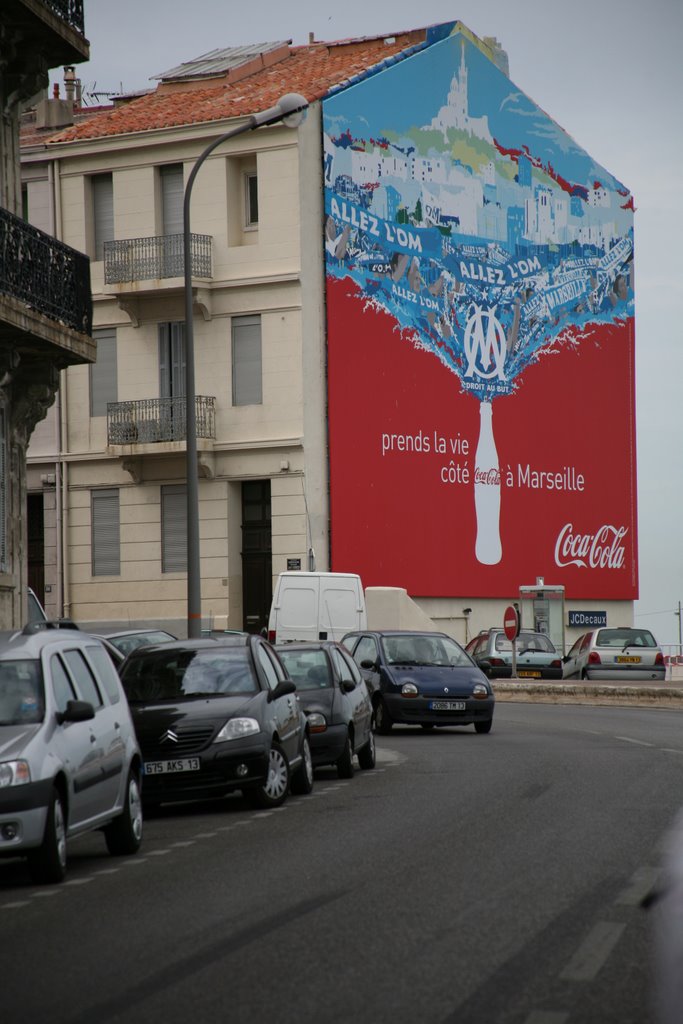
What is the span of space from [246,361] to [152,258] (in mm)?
3511

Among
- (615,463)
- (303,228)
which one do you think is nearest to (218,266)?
(303,228)

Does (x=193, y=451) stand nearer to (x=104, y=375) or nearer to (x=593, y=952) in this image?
(x=593, y=952)

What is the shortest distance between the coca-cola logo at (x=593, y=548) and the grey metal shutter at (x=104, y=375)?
14.1 metres

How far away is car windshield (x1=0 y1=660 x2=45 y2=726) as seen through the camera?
11.7 m

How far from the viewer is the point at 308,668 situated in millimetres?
20609

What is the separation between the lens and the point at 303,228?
45.1 metres

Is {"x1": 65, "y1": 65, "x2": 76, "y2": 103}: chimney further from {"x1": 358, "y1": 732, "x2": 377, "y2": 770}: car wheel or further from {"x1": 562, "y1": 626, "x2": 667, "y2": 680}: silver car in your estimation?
{"x1": 358, "y1": 732, "x2": 377, "y2": 770}: car wheel

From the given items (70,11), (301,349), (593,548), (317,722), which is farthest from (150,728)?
(593,548)

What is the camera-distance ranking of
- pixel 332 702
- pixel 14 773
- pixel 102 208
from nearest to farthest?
pixel 14 773
pixel 332 702
pixel 102 208

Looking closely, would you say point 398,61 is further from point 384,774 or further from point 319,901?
point 319,901

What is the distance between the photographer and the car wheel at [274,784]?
16.2 metres

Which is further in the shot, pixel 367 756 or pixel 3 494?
pixel 3 494

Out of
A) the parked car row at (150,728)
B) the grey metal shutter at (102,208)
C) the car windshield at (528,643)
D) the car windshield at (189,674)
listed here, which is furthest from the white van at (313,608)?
the car windshield at (189,674)

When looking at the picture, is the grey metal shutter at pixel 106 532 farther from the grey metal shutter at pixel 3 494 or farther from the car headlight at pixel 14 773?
the car headlight at pixel 14 773
